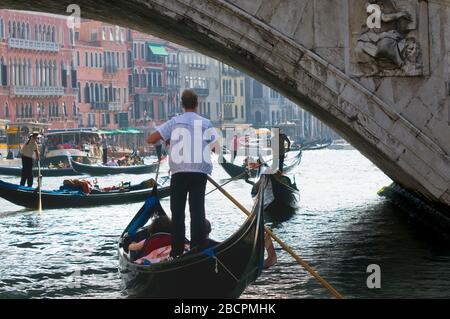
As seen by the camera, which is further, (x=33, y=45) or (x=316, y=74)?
(x=33, y=45)

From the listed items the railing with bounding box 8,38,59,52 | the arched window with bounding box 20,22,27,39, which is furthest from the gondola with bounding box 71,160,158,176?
the arched window with bounding box 20,22,27,39

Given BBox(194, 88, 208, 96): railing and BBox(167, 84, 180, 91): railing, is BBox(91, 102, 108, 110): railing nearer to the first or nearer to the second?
BBox(167, 84, 180, 91): railing

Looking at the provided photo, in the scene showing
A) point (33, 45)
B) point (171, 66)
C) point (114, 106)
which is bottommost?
point (114, 106)

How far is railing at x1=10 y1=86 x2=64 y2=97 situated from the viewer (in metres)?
40.7

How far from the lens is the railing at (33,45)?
41.2 meters

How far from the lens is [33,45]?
42406mm

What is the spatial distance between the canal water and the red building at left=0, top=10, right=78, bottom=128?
2557 cm

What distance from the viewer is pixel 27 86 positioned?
136 feet

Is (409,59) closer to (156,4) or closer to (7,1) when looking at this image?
(156,4)

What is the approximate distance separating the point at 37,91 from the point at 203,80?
1812 cm

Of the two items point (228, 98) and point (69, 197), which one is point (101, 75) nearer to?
point (228, 98)

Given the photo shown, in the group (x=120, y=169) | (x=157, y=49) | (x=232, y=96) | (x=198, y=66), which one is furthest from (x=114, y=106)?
(x=120, y=169)

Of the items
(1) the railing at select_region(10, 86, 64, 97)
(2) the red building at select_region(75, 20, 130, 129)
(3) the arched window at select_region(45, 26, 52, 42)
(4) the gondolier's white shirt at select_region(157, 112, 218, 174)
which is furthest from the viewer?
(2) the red building at select_region(75, 20, 130, 129)

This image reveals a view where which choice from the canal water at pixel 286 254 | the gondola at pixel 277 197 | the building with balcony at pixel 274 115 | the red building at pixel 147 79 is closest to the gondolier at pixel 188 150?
the canal water at pixel 286 254
